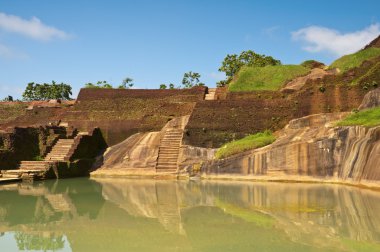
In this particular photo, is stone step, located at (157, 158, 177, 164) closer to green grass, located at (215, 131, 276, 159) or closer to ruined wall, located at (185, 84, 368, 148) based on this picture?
ruined wall, located at (185, 84, 368, 148)

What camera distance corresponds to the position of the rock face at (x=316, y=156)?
1452cm

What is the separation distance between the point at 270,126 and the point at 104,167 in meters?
9.18

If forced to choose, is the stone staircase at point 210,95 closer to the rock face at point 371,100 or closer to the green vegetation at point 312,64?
the green vegetation at point 312,64

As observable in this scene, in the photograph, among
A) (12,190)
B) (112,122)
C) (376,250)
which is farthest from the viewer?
(112,122)

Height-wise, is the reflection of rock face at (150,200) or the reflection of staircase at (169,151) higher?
the reflection of staircase at (169,151)

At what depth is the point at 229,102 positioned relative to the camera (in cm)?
2252

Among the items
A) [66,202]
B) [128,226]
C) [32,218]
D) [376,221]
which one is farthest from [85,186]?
[376,221]

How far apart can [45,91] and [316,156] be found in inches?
2030

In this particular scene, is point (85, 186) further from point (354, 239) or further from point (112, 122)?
point (354, 239)

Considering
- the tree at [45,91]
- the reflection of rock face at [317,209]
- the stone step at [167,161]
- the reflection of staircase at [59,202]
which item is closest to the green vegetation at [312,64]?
the stone step at [167,161]

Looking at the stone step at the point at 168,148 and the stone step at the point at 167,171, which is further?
the stone step at the point at 168,148

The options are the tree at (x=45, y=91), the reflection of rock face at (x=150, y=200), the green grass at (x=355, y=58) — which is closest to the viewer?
the reflection of rock face at (x=150, y=200)

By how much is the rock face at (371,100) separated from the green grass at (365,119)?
4.22ft

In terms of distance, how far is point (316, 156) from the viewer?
16375 mm
